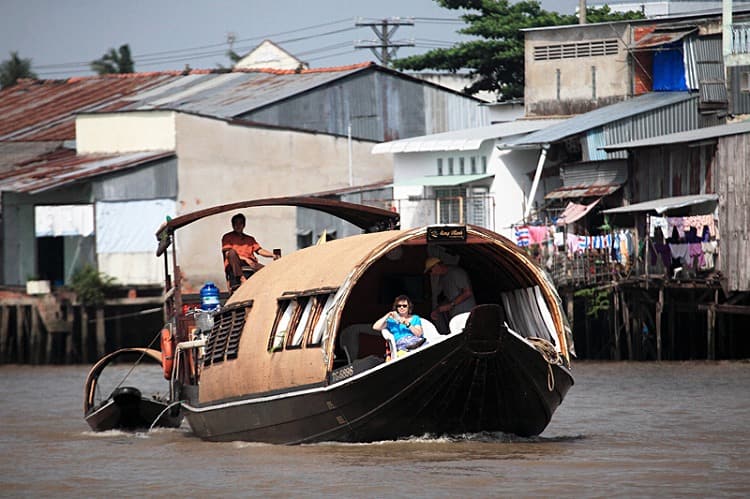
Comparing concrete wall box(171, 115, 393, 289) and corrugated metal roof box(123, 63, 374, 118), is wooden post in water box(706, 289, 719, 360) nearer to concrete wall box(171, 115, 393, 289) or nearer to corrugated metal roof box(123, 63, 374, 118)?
concrete wall box(171, 115, 393, 289)

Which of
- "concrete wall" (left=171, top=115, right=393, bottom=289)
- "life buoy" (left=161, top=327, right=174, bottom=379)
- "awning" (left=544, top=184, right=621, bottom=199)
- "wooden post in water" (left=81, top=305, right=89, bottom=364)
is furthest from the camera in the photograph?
"concrete wall" (left=171, top=115, right=393, bottom=289)

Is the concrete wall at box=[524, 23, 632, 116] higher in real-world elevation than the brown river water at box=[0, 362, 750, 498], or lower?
higher

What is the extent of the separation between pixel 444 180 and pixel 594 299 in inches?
322

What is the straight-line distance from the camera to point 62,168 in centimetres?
3819

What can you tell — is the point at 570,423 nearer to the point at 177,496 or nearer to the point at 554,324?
the point at 554,324

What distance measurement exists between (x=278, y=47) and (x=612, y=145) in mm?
30999

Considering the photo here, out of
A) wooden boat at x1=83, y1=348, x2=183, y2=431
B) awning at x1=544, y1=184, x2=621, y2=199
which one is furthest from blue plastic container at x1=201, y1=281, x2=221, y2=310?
awning at x1=544, y1=184, x2=621, y2=199

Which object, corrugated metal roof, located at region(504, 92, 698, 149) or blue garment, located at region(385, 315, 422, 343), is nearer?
blue garment, located at region(385, 315, 422, 343)

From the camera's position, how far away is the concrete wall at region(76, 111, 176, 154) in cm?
3769

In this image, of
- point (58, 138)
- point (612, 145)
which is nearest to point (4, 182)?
point (58, 138)

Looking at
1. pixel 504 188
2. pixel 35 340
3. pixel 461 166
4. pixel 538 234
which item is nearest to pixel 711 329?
pixel 538 234

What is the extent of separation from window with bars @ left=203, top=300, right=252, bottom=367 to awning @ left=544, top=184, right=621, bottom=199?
17438mm

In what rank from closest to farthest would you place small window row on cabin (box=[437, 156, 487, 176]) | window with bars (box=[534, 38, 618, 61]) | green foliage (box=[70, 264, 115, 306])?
green foliage (box=[70, 264, 115, 306])
small window row on cabin (box=[437, 156, 487, 176])
window with bars (box=[534, 38, 618, 61])

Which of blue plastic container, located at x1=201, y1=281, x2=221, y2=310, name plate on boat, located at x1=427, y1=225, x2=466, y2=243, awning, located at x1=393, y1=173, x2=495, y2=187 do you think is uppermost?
awning, located at x1=393, y1=173, x2=495, y2=187
